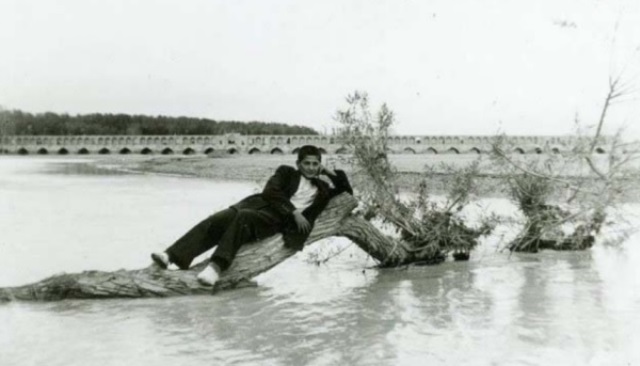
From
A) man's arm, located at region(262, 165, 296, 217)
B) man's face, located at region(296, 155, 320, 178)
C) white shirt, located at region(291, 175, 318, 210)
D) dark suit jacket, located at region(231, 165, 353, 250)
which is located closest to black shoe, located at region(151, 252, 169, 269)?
dark suit jacket, located at region(231, 165, 353, 250)

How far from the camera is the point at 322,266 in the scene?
27.9 ft

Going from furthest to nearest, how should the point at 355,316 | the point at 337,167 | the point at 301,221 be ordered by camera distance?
the point at 337,167 < the point at 301,221 < the point at 355,316

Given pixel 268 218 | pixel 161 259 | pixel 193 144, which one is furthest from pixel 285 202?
pixel 193 144

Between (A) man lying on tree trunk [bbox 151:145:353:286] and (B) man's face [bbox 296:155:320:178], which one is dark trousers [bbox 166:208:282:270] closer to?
(A) man lying on tree trunk [bbox 151:145:353:286]

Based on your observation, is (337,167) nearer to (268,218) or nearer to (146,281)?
(268,218)

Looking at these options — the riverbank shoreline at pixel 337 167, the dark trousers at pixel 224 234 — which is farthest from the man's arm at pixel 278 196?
the riverbank shoreline at pixel 337 167

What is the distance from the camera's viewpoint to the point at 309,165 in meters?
7.19

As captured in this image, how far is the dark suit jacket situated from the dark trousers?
78 millimetres

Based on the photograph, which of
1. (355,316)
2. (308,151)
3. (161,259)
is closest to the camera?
(355,316)

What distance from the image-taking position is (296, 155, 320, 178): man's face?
23.4ft

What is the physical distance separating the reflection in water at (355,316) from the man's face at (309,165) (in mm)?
1121

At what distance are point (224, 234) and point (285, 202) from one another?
26.9 inches

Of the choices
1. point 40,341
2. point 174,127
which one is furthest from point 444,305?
point 174,127

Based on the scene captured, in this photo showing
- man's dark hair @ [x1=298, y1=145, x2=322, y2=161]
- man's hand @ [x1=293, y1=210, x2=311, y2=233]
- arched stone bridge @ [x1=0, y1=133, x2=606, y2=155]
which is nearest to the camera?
man's hand @ [x1=293, y1=210, x2=311, y2=233]
